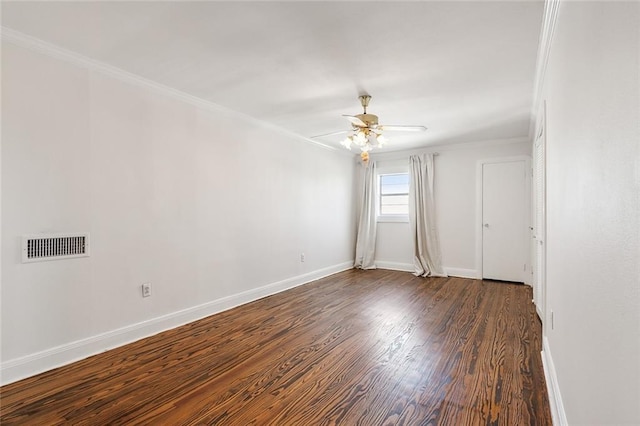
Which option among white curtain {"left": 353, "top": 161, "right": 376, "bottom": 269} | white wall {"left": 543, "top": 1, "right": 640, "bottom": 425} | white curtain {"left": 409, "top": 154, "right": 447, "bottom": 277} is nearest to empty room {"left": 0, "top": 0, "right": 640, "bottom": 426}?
white wall {"left": 543, "top": 1, "right": 640, "bottom": 425}

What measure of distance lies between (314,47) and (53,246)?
8.17 feet

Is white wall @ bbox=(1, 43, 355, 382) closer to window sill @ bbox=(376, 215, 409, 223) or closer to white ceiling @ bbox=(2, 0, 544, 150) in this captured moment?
white ceiling @ bbox=(2, 0, 544, 150)

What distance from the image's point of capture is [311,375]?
2.28m

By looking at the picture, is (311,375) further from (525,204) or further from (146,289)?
(525,204)

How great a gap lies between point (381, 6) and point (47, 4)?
2.03 metres

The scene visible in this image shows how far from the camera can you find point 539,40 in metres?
2.28

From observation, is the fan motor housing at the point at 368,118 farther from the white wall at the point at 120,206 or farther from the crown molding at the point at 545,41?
the white wall at the point at 120,206

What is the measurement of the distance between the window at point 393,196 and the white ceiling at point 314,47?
8.97 feet

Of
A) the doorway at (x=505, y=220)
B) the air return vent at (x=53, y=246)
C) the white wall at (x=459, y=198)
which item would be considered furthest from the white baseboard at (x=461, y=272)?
the air return vent at (x=53, y=246)

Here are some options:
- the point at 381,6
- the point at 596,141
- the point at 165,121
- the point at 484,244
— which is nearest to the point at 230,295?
the point at 165,121

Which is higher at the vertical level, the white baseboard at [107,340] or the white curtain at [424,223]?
the white curtain at [424,223]

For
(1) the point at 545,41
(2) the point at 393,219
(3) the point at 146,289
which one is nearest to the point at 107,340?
(3) the point at 146,289

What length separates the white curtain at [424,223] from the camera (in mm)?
5801

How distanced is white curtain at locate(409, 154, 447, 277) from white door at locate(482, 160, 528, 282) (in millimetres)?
805
